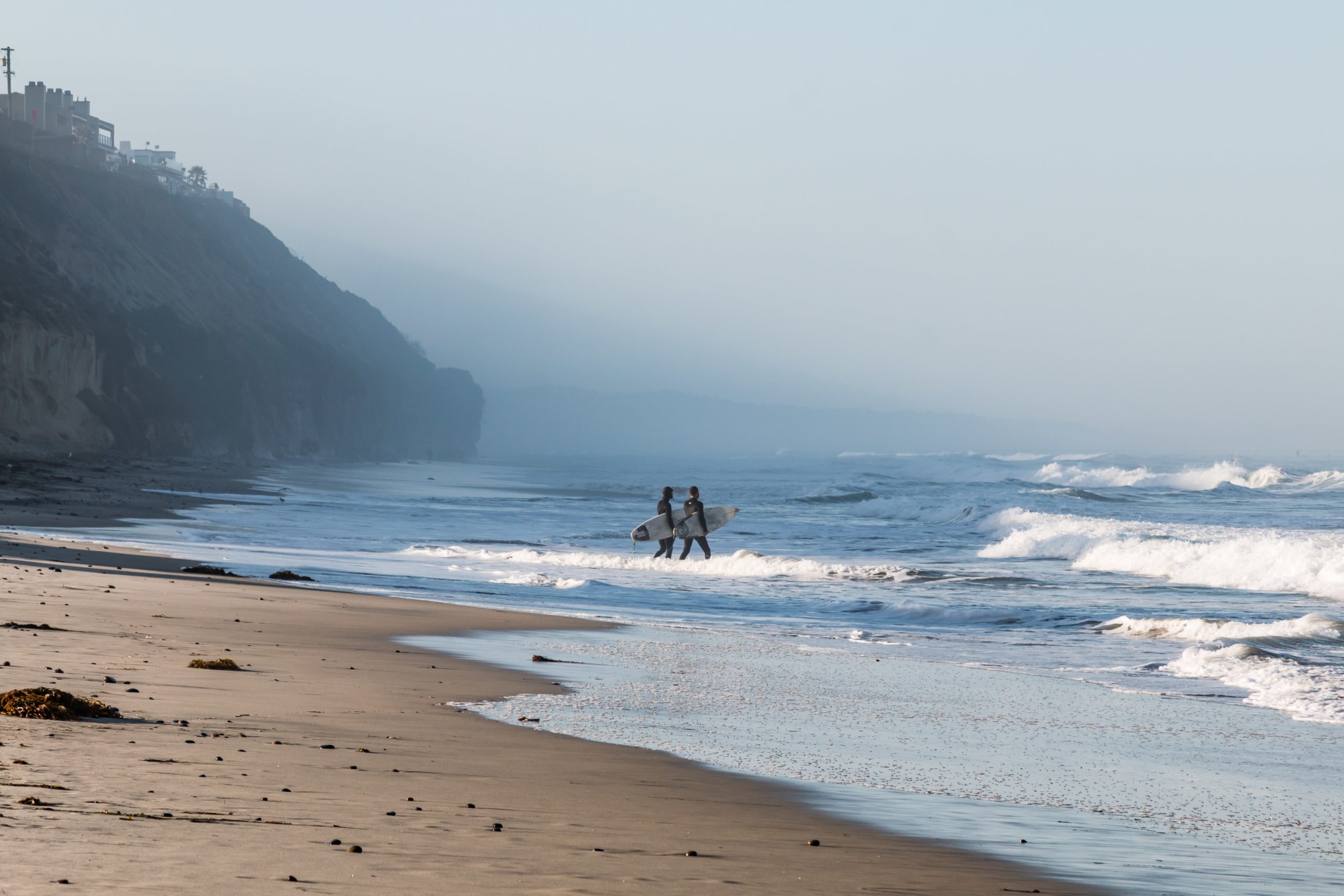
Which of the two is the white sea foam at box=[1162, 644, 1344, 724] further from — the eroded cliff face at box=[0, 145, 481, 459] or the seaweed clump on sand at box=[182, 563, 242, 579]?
the eroded cliff face at box=[0, 145, 481, 459]

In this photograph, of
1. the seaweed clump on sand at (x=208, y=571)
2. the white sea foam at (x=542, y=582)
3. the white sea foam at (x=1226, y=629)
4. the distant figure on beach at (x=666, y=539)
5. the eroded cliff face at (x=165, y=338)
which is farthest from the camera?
the eroded cliff face at (x=165, y=338)

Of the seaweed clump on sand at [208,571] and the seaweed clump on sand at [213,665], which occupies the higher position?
the seaweed clump on sand at [213,665]

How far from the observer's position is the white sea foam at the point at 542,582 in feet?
62.8

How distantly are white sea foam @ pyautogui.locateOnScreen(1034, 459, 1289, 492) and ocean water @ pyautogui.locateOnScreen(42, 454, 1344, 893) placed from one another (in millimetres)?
30852

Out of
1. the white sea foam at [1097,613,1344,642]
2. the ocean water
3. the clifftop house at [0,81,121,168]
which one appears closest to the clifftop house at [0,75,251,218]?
the clifftop house at [0,81,121,168]

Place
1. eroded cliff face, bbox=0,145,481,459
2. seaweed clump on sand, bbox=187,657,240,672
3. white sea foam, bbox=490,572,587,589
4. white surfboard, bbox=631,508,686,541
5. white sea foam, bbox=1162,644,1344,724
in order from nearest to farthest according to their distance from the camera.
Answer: seaweed clump on sand, bbox=187,657,240,672 < white sea foam, bbox=1162,644,1344,724 < white sea foam, bbox=490,572,587,589 < white surfboard, bbox=631,508,686,541 < eroded cliff face, bbox=0,145,481,459

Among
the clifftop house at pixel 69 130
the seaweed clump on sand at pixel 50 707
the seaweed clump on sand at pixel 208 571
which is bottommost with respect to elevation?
the seaweed clump on sand at pixel 208 571

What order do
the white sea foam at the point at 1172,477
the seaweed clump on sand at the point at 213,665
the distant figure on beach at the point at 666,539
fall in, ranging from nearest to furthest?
1. the seaweed clump on sand at the point at 213,665
2. the distant figure on beach at the point at 666,539
3. the white sea foam at the point at 1172,477

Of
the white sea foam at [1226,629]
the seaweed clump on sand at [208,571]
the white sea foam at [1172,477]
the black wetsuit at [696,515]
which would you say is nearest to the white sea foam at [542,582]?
the seaweed clump on sand at [208,571]

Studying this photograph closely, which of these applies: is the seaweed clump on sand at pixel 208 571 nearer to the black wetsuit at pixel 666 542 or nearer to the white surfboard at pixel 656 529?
the black wetsuit at pixel 666 542

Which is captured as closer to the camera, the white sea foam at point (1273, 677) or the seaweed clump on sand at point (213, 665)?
the seaweed clump on sand at point (213, 665)

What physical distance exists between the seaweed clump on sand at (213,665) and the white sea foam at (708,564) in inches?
572

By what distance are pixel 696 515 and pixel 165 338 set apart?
229 ft

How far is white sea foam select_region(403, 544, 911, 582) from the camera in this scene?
22328 millimetres
